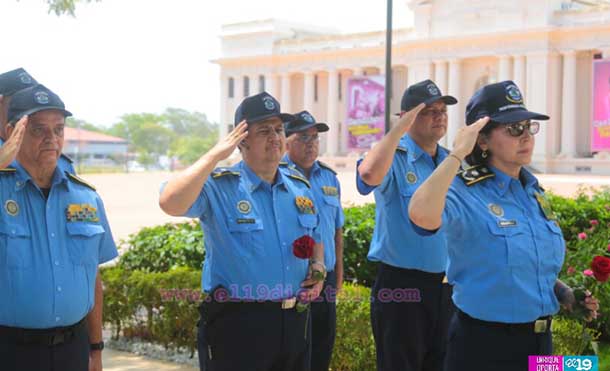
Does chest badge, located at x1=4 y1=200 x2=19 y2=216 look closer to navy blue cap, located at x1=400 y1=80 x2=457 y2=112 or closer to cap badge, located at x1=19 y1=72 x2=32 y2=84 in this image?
cap badge, located at x1=19 y1=72 x2=32 y2=84

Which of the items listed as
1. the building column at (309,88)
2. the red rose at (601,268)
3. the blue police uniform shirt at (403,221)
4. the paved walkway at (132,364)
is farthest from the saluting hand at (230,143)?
the building column at (309,88)

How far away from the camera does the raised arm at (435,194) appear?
3270 millimetres

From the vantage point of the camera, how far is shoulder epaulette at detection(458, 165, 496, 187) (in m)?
3.53

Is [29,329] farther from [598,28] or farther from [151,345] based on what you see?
[598,28]

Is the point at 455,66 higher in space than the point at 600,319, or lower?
higher

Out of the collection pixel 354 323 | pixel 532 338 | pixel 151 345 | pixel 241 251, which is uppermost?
pixel 241 251

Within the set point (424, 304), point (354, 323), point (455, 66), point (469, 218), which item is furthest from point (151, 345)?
point (455, 66)

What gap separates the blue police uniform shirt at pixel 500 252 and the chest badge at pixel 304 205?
84 cm

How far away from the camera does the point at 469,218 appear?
3455mm

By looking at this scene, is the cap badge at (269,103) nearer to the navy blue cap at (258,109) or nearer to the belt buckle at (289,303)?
the navy blue cap at (258,109)

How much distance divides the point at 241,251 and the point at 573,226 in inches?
240

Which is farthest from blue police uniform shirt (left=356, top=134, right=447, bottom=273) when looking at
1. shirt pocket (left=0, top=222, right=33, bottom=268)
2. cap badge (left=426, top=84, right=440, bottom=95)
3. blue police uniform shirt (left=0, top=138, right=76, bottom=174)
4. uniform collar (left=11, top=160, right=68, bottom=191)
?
shirt pocket (left=0, top=222, right=33, bottom=268)

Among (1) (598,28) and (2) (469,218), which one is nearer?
(2) (469,218)

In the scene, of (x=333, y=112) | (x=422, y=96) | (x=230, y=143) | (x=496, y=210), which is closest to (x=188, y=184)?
(x=230, y=143)
